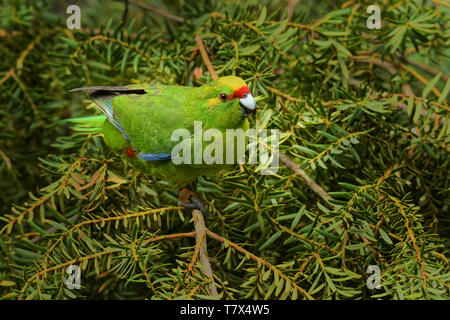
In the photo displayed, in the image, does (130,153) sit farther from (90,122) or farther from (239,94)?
(239,94)

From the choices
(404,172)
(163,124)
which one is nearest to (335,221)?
(404,172)

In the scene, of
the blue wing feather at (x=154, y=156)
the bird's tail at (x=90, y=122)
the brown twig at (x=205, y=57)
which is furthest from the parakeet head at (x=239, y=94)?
the bird's tail at (x=90, y=122)

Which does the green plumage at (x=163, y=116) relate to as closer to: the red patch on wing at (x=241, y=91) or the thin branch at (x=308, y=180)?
the red patch on wing at (x=241, y=91)

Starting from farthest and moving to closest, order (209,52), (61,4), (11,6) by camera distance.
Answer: (61,4) → (11,6) → (209,52)

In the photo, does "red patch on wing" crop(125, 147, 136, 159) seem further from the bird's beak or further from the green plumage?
the bird's beak

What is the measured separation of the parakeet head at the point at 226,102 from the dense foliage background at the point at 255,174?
0.08 m

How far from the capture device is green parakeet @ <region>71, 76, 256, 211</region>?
139cm

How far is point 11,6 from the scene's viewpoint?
6.16 feet

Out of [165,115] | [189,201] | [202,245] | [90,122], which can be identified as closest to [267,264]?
[202,245]

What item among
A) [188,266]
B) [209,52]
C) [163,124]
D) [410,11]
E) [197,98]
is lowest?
[188,266]

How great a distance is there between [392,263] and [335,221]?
0.59 ft

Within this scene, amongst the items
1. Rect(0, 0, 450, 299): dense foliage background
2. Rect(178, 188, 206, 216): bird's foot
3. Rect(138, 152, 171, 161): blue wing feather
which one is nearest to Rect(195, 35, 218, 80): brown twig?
Rect(0, 0, 450, 299): dense foliage background

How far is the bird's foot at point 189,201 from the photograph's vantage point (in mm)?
1438

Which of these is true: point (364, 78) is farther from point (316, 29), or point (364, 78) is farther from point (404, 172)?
point (404, 172)
